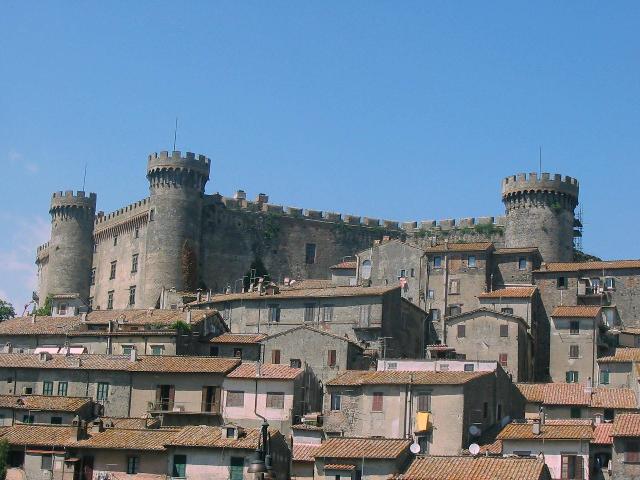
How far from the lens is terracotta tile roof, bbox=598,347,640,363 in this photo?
70750 mm

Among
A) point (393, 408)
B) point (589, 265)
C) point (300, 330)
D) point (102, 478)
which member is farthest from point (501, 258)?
point (102, 478)

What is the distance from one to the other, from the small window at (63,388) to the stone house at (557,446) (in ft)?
79.7

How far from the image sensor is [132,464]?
57.6m

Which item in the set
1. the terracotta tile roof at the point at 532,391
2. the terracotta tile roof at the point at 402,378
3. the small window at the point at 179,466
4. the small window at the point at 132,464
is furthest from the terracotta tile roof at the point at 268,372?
the terracotta tile roof at the point at 532,391

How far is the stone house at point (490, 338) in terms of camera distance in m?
73.7

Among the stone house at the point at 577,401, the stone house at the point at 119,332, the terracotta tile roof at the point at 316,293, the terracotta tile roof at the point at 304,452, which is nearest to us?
the terracotta tile roof at the point at 304,452

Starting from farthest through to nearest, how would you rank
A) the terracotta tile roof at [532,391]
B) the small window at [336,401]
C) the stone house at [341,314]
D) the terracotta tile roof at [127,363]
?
the stone house at [341,314] < the terracotta tile roof at [532,391] < the terracotta tile roof at [127,363] < the small window at [336,401]

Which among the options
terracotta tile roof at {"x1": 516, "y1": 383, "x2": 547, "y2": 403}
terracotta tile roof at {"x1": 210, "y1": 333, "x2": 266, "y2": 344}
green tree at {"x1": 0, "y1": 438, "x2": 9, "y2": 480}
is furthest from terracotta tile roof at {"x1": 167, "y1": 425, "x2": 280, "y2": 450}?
terracotta tile roof at {"x1": 516, "y1": 383, "x2": 547, "y2": 403}

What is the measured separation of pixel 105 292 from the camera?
102625mm

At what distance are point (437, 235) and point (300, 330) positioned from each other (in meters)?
32.8

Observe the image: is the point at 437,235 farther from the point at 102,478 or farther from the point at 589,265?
the point at 102,478

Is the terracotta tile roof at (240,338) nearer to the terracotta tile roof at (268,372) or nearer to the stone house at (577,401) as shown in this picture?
the terracotta tile roof at (268,372)

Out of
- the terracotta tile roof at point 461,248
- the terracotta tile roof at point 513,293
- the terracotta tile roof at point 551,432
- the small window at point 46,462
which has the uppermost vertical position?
the terracotta tile roof at point 461,248

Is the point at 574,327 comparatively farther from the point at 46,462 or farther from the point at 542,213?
the point at 46,462
